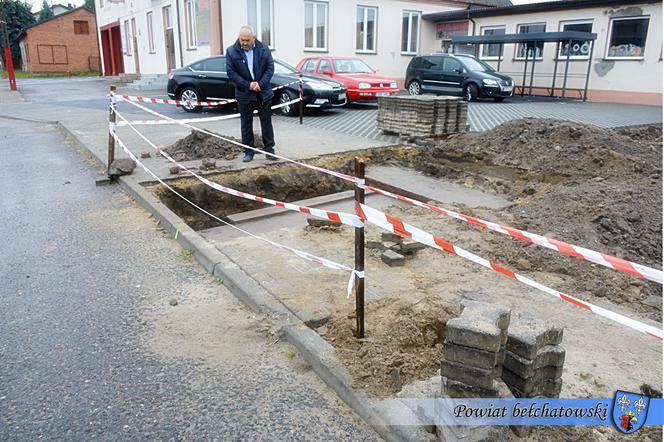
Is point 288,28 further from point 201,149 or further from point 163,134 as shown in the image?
point 201,149

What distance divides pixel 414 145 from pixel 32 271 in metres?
7.63

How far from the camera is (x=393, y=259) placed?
5340mm

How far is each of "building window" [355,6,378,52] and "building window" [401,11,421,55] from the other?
2.16 meters

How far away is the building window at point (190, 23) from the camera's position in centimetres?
2297

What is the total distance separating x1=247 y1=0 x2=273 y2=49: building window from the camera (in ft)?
70.9

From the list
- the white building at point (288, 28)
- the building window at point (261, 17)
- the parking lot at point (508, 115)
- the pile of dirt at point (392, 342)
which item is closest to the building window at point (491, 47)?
the white building at point (288, 28)

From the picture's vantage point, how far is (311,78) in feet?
52.1

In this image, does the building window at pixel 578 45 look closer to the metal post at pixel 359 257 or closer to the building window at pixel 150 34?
the building window at pixel 150 34

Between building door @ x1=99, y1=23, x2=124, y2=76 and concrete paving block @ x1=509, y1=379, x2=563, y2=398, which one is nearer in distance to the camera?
concrete paving block @ x1=509, y1=379, x2=563, y2=398

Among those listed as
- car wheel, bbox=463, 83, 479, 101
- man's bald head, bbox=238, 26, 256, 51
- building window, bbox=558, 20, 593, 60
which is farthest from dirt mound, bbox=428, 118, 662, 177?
building window, bbox=558, 20, 593, 60

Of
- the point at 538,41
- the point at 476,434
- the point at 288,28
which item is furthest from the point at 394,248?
the point at 538,41

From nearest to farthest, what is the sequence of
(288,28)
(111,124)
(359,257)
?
Answer: (359,257) → (111,124) → (288,28)

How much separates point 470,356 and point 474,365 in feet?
0.15

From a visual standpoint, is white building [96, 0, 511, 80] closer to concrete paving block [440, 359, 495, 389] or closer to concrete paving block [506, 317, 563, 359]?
concrete paving block [506, 317, 563, 359]
